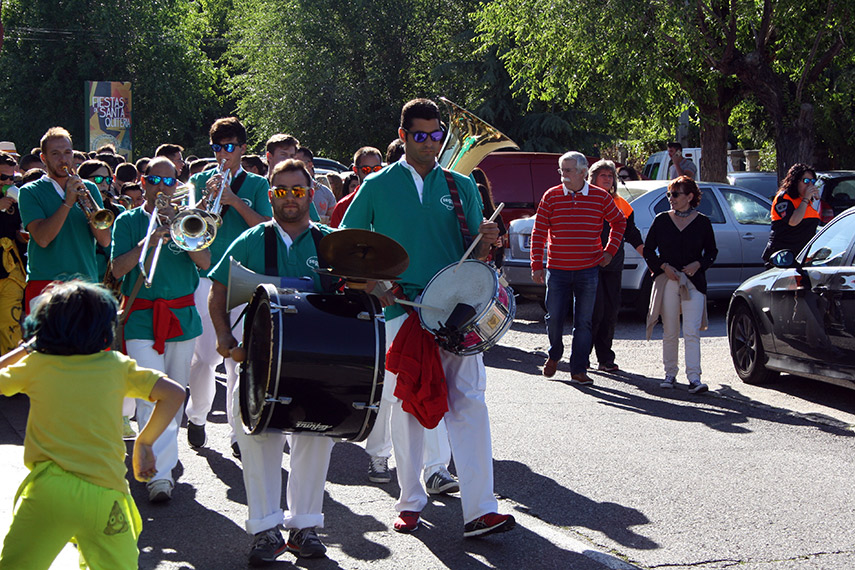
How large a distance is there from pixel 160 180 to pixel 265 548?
2.52 meters

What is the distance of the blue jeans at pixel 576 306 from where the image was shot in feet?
32.1

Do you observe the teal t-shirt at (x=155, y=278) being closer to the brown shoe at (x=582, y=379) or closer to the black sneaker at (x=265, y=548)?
the black sneaker at (x=265, y=548)

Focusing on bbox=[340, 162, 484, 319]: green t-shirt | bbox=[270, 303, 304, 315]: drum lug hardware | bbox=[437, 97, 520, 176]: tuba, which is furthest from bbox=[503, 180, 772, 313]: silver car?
bbox=[270, 303, 304, 315]: drum lug hardware

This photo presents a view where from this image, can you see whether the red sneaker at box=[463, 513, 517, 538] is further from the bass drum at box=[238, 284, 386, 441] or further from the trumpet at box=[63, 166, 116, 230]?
the trumpet at box=[63, 166, 116, 230]

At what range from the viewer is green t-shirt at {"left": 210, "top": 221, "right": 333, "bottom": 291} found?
5.15 m

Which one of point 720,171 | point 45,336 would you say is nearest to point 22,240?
point 45,336

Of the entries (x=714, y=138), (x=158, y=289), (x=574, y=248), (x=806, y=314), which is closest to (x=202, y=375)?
(x=158, y=289)

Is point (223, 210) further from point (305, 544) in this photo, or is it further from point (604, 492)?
point (604, 492)

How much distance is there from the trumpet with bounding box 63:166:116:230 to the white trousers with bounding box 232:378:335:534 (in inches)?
103

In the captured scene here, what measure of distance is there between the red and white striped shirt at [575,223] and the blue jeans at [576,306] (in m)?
0.11

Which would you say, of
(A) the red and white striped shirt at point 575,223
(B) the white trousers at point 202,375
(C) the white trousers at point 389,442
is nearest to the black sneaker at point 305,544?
(C) the white trousers at point 389,442

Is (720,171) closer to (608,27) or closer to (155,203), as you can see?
(608,27)

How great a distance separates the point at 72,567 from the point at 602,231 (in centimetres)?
630

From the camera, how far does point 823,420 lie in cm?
823
